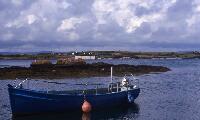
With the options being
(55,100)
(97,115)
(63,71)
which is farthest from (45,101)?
(63,71)

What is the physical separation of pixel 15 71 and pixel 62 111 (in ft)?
124

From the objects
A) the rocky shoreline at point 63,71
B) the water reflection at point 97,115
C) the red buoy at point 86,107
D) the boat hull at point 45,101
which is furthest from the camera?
the rocky shoreline at point 63,71

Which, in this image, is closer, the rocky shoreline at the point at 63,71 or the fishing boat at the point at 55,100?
the fishing boat at the point at 55,100

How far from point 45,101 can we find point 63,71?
41.3 metres

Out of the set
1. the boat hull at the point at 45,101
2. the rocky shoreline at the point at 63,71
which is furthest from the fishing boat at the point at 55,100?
the rocky shoreline at the point at 63,71

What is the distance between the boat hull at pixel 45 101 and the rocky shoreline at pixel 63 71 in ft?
108

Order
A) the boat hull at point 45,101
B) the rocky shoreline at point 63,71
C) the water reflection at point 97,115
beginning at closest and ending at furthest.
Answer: the boat hull at point 45,101 < the water reflection at point 97,115 < the rocky shoreline at point 63,71

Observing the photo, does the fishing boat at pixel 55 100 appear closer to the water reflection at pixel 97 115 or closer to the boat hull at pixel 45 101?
the boat hull at pixel 45 101

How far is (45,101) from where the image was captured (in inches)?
1265

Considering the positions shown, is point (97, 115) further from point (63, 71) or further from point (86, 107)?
point (63, 71)

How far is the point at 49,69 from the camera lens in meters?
74.4

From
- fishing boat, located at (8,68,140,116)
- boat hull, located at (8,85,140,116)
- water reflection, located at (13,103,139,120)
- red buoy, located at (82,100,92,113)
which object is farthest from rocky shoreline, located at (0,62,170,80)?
red buoy, located at (82,100,92,113)

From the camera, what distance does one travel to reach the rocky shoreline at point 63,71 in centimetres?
6806

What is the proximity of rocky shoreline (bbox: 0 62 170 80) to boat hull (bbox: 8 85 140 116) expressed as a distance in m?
33.0
